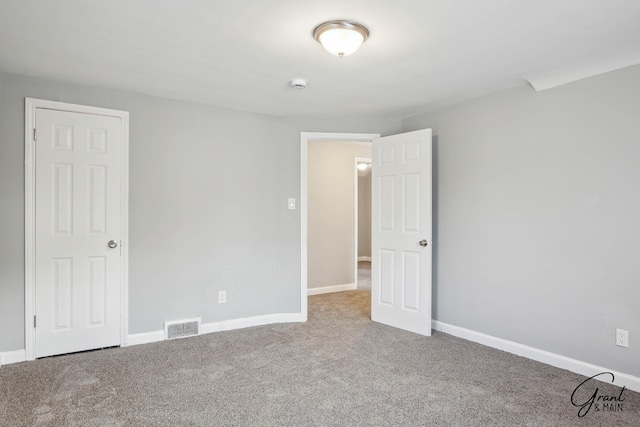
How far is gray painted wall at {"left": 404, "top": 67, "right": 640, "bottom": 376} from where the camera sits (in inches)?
105

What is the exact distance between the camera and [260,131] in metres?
4.09

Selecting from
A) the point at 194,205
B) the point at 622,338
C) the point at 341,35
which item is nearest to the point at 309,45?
the point at 341,35

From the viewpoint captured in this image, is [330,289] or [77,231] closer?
[77,231]

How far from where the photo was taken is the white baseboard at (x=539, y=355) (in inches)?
104

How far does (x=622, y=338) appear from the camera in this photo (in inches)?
104

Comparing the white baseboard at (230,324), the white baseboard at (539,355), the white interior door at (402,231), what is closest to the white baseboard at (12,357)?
the white baseboard at (230,324)

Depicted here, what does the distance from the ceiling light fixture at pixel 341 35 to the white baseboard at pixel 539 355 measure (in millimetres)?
2667

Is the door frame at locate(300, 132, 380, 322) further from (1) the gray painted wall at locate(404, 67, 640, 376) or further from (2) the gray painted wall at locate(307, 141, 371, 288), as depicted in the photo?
(2) the gray painted wall at locate(307, 141, 371, 288)

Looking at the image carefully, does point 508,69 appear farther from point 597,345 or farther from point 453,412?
point 453,412

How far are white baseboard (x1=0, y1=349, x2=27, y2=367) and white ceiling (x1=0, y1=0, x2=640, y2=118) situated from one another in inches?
82.8

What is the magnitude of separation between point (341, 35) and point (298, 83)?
983 millimetres

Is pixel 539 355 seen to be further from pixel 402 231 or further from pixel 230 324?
pixel 230 324

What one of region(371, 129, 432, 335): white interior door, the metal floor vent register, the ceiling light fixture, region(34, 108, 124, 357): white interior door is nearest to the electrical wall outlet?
region(371, 129, 432, 335): white interior door

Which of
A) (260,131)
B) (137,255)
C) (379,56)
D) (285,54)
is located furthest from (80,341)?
(379,56)
